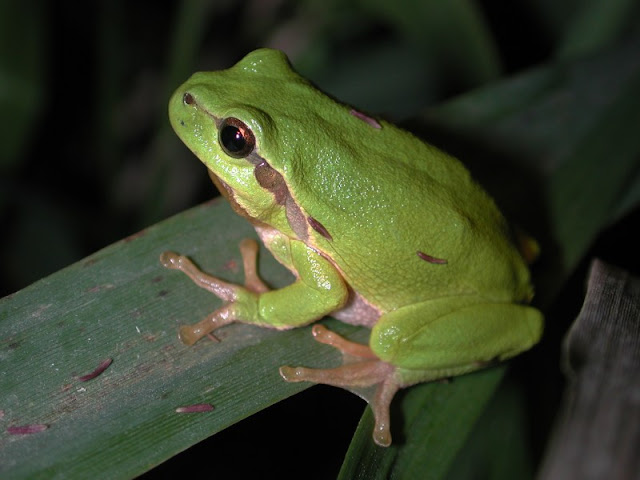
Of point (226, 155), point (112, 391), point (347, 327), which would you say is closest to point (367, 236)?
point (347, 327)

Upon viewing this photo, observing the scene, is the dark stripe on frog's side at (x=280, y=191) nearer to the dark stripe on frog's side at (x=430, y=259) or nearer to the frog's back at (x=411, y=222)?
the frog's back at (x=411, y=222)

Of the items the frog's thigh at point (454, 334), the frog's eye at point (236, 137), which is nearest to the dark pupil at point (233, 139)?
the frog's eye at point (236, 137)

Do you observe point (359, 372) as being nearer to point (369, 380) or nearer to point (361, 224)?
point (369, 380)

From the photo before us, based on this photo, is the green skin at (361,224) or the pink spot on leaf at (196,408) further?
the green skin at (361,224)

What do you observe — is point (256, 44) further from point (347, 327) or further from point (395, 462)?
point (395, 462)

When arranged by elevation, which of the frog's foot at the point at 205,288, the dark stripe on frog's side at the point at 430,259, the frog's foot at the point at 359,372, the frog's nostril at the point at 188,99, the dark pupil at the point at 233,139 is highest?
the frog's nostril at the point at 188,99

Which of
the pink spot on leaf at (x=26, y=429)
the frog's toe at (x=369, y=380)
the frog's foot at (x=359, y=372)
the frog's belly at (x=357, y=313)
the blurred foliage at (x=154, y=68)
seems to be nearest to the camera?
the pink spot on leaf at (x=26, y=429)

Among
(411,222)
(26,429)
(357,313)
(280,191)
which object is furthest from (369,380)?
(26,429)
